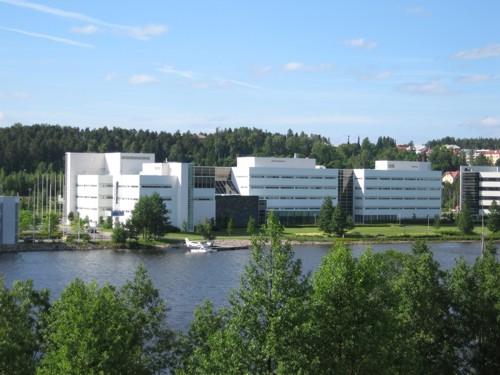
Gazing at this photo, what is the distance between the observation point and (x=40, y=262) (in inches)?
1178

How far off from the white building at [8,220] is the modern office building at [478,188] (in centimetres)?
3011

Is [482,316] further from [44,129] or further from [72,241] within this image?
[44,129]

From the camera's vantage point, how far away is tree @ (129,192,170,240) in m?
36.8

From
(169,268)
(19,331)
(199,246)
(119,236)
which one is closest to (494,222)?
(199,246)

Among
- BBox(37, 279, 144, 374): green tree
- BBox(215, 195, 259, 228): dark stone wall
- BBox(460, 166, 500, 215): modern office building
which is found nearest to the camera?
BBox(37, 279, 144, 374): green tree

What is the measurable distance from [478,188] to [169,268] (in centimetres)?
3090

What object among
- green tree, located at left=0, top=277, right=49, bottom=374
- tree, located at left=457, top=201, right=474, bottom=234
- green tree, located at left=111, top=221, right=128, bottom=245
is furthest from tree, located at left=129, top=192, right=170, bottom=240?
green tree, located at left=0, top=277, right=49, bottom=374

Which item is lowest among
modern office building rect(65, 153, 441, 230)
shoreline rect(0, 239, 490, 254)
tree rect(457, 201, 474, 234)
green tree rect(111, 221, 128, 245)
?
shoreline rect(0, 239, 490, 254)

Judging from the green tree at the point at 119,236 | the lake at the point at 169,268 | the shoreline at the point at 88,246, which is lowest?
the lake at the point at 169,268

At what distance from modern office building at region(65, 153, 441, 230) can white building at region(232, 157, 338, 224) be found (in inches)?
2.2

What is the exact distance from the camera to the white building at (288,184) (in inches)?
1839

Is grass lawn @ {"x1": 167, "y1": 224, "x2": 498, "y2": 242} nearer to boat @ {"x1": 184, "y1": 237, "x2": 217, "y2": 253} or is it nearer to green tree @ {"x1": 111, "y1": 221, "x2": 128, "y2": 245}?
boat @ {"x1": 184, "y1": 237, "x2": 217, "y2": 253}

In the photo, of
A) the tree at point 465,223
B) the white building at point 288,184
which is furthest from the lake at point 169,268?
the white building at point 288,184

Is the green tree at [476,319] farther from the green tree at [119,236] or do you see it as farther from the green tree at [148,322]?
the green tree at [119,236]
